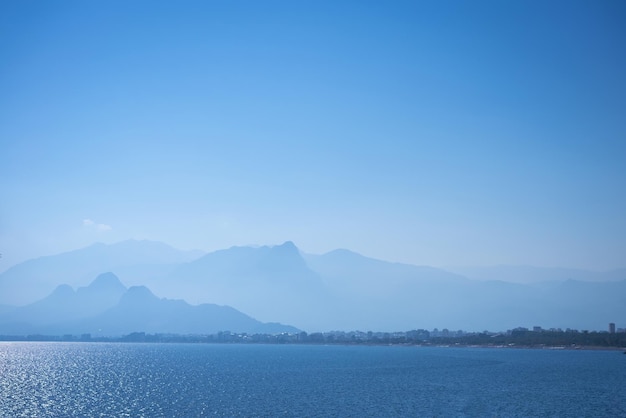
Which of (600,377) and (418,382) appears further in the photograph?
(600,377)

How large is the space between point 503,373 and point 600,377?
15.7 m

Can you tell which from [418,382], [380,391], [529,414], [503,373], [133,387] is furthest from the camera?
[503,373]

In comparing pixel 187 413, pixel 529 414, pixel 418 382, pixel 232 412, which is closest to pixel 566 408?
pixel 529 414

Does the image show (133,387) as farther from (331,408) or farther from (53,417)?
(331,408)

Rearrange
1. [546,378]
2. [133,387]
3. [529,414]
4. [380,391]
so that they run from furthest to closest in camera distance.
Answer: [546,378], [133,387], [380,391], [529,414]

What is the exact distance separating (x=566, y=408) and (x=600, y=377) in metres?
41.5

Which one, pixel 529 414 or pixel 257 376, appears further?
pixel 257 376

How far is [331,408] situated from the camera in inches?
2256

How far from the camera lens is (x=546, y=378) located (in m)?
93.1

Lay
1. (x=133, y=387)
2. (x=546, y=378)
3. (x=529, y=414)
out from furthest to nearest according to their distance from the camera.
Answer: (x=546, y=378) → (x=133, y=387) → (x=529, y=414)

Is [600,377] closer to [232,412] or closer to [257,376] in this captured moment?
[257,376]

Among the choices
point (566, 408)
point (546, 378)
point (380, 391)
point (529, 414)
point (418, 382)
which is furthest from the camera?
point (546, 378)

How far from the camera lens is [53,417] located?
51.5m

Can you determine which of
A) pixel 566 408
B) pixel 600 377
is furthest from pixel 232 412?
pixel 600 377
